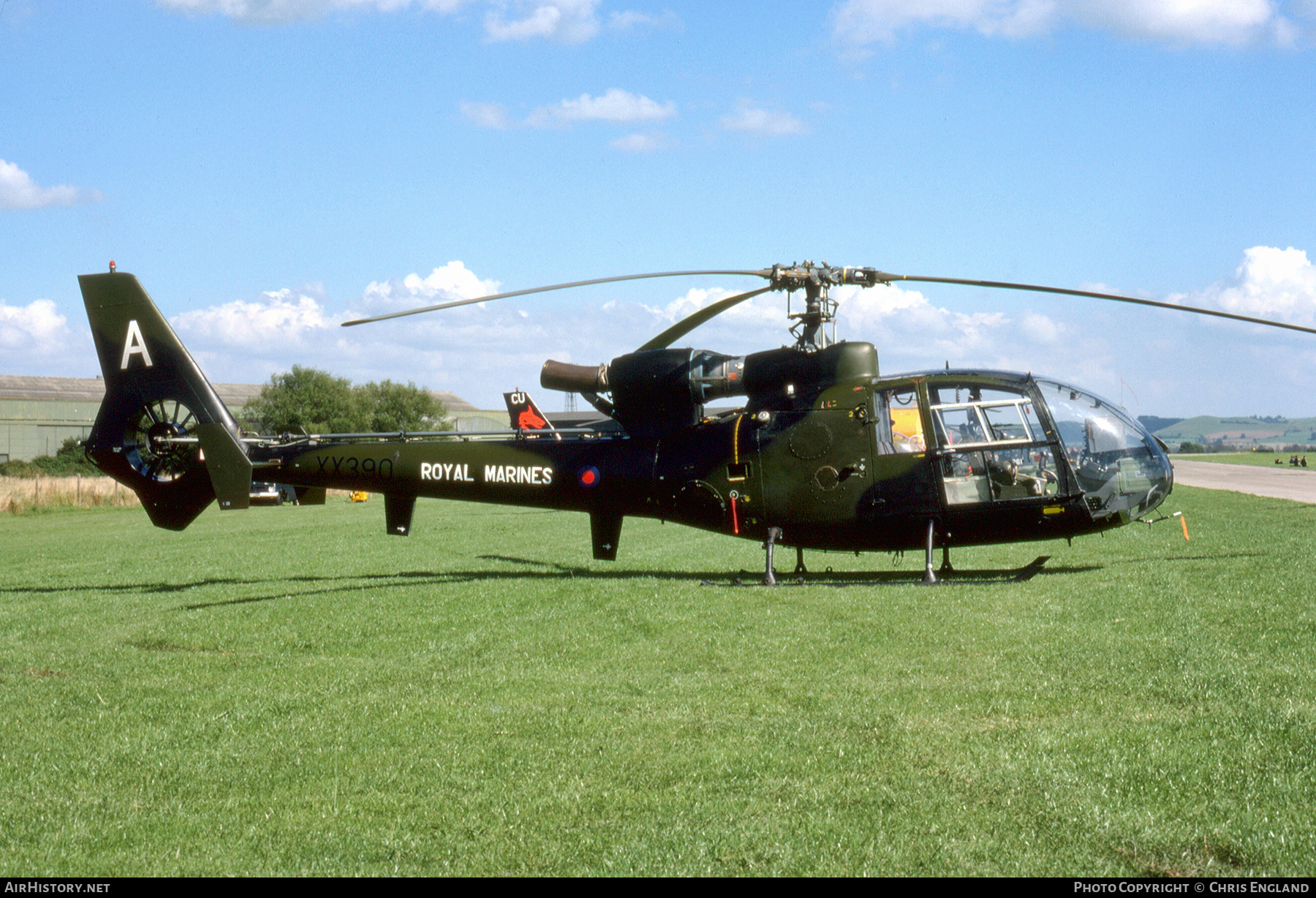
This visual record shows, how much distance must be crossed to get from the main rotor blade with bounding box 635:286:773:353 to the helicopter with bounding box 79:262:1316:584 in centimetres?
3

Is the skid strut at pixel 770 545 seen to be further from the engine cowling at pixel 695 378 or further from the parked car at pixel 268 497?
the parked car at pixel 268 497

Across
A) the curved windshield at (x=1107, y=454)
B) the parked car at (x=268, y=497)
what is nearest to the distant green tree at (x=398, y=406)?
the parked car at (x=268, y=497)

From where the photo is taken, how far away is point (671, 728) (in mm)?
7645

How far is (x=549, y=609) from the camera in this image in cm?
1341

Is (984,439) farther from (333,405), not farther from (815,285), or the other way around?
(333,405)

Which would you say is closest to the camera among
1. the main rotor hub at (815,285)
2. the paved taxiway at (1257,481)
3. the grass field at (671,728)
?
the grass field at (671,728)

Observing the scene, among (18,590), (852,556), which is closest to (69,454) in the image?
(18,590)

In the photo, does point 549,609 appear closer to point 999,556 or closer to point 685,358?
point 685,358

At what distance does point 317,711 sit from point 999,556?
535 inches

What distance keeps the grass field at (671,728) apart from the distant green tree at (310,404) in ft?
245

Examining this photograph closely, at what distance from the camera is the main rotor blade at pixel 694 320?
1269cm

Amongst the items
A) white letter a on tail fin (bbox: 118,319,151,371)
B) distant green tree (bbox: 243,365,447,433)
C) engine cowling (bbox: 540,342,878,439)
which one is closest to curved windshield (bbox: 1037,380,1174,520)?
engine cowling (bbox: 540,342,878,439)

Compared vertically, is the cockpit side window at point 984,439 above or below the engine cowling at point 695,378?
below

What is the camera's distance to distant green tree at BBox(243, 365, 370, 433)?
87.2 meters
